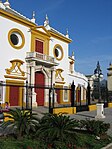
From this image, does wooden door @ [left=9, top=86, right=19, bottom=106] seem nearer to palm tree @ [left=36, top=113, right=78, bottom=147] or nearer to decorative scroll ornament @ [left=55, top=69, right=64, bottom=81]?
decorative scroll ornament @ [left=55, top=69, right=64, bottom=81]

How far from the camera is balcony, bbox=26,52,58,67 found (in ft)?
83.0

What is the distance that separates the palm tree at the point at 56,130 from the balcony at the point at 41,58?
678 inches

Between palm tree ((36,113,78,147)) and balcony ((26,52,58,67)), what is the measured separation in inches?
678

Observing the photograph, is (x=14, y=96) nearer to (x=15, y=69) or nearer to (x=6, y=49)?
(x=15, y=69)

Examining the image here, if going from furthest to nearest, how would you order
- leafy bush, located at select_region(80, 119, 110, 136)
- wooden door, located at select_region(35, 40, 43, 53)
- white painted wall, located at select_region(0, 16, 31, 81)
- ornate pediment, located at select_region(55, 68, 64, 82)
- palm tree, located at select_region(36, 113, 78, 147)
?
ornate pediment, located at select_region(55, 68, 64, 82), wooden door, located at select_region(35, 40, 43, 53), white painted wall, located at select_region(0, 16, 31, 81), leafy bush, located at select_region(80, 119, 110, 136), palm tree, located at select_region(36, 113, 78, 147)

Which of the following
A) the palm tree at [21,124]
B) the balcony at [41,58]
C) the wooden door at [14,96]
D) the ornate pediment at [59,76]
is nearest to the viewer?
the palm tree at [21,124]

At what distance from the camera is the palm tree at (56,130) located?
7.26 metres

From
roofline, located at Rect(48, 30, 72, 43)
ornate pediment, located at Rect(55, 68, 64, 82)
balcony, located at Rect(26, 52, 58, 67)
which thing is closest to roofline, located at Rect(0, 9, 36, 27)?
balcony, located at Rect(26, 52, 58, 67)

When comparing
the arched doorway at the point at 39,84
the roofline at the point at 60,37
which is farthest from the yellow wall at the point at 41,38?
the arched doorway at the point at 39,84

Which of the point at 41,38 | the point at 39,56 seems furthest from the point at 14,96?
the point at 41,38

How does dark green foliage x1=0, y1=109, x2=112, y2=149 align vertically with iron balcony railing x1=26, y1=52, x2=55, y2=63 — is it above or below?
below

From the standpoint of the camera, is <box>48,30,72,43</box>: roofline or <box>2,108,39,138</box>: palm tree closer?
<box>2,108,39,138</box>: palm tree

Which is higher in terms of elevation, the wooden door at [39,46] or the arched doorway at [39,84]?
the wooden door at [39,46]

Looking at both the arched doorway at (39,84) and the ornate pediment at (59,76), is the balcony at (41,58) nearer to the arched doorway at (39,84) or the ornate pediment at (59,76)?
the arched doorway at (39,84)
